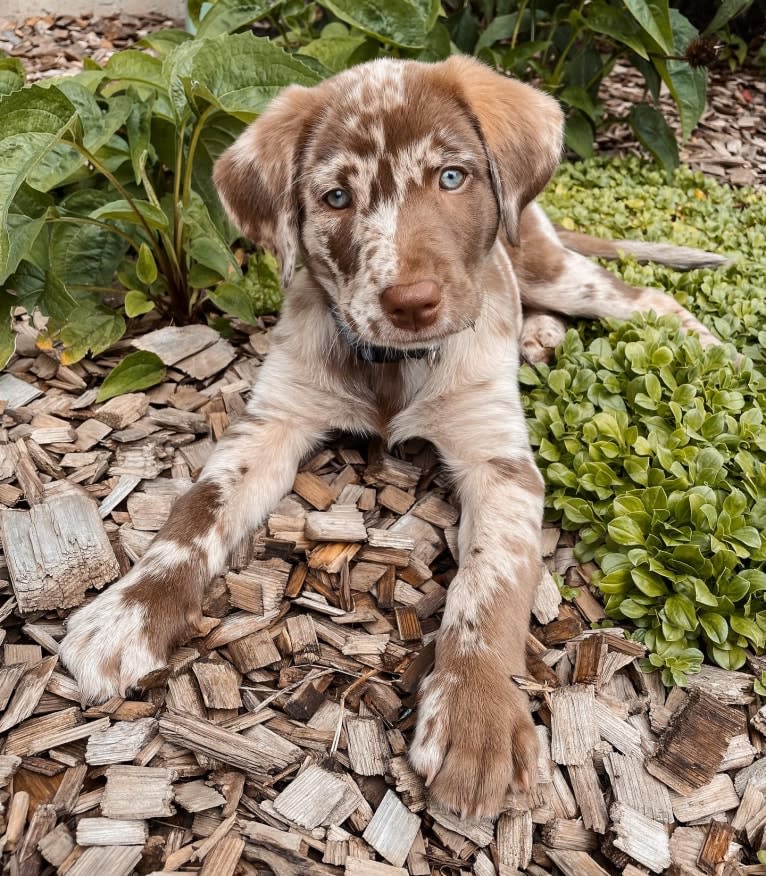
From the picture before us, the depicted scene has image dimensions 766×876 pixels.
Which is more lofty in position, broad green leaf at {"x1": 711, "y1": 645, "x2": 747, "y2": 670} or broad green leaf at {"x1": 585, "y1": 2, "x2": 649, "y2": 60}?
broad green leaf at {"x1": 585, "y1": 2, "x2": 649, "y2": 60}

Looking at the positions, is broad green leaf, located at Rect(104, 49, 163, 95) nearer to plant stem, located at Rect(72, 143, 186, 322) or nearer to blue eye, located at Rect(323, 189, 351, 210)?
plant stem, located at Rect(72, 143, 186, 322)

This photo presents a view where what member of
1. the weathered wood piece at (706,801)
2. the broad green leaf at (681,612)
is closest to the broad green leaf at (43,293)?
the broad green leaf at (681,612)

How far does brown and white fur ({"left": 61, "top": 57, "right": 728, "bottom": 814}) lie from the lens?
1.98 metres

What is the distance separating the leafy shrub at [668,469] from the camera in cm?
220

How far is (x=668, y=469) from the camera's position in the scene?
247cm

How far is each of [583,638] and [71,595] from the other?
1489 mm

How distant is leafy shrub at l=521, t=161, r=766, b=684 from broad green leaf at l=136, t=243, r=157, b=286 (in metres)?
1.53

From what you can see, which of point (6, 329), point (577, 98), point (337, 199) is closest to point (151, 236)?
point (6, 329)

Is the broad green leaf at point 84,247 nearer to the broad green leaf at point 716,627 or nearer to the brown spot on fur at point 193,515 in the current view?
the brown spot on fur at point 193,515

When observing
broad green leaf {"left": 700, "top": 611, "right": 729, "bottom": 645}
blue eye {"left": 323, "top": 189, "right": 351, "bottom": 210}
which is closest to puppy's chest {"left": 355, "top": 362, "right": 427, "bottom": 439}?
blue eye {"left": 323, "top": 189, "right": 351, "bottom": 210}

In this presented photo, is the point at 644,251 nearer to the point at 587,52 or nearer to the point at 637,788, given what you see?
the point at 587,52

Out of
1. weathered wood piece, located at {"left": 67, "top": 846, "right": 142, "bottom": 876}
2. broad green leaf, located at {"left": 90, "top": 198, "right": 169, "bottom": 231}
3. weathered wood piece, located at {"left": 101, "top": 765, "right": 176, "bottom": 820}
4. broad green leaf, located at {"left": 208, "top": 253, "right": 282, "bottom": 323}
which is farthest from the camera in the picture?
broad green leaf, located at {"left": 208, "top": 253, "right": 282, "bottom": 323}

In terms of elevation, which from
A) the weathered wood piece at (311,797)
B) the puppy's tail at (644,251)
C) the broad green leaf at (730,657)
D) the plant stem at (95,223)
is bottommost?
the weathered wood piece at (311,797)

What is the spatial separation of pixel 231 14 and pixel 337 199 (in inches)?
70.0
